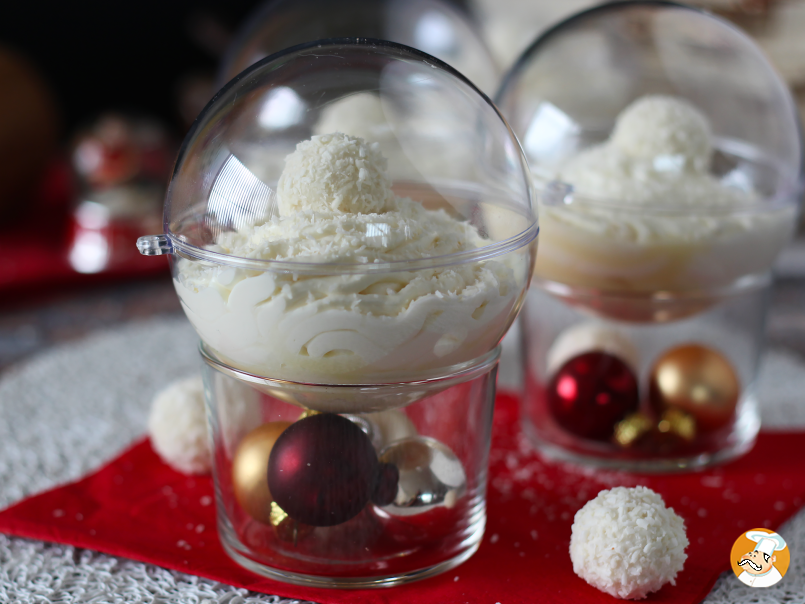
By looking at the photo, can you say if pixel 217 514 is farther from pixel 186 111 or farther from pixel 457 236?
pixel 186 111

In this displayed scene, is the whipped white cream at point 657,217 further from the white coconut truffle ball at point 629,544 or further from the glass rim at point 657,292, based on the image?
the white coconut truffle ball at point 629,544

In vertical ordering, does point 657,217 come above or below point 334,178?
below

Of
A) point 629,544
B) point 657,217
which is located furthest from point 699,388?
point 629,544

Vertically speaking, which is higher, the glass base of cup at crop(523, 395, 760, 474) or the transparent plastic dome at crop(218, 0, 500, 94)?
the transparent plastic dome at crop(218, 0, 500, 94)

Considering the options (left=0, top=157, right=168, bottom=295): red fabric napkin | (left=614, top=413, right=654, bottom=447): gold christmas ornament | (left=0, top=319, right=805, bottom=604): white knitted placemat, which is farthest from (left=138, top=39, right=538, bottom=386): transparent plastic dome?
(left=0, top=157, right=168, bottom=295): red fabric napkin

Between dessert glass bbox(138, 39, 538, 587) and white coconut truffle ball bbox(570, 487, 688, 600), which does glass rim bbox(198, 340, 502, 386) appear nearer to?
dessert glass bbox(138, 39, 538, 587)

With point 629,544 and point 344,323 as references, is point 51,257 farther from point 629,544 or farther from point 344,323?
point 629,544
